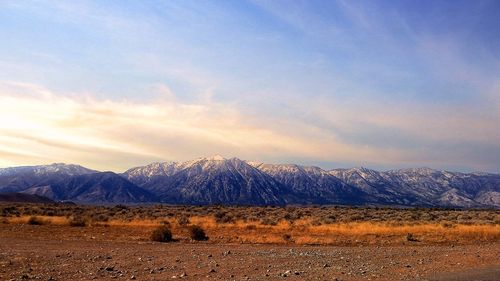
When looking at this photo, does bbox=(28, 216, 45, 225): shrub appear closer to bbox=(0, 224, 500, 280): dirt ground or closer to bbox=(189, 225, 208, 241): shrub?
bbox=(189, 225, 208, 241): shrub

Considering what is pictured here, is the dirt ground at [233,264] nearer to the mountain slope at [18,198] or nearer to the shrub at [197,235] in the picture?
the shrub at [197,235]

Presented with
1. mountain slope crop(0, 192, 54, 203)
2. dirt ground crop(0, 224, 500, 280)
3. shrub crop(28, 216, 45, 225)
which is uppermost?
mountain slope crop(0, 192, 54, 203)

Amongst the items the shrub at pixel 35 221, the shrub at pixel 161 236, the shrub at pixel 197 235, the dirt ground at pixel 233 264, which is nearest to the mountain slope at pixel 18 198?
the shrub at pixel 35 221

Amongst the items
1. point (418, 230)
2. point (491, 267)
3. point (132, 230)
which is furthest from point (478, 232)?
point (132, 230)

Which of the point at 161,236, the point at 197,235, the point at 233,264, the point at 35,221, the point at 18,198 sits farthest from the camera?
the point at 18,198

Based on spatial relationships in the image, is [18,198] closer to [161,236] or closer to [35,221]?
[35,221]

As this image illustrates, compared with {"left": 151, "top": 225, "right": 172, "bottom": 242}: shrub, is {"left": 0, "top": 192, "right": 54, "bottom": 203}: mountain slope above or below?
above

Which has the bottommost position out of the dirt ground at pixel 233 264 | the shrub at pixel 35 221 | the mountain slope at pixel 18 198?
the dirt ground at pixel 233 264

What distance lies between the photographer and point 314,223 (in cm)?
4716

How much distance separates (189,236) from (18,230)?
41.9ft

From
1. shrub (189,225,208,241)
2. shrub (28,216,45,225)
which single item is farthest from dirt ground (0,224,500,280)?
shrub (28,216,45,225)

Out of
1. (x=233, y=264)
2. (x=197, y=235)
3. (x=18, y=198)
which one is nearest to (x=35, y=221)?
(x=197, y=235)

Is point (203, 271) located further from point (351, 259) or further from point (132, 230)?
point (132, 230)

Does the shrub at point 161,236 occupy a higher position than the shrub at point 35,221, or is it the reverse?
the shrub at point 35,221
